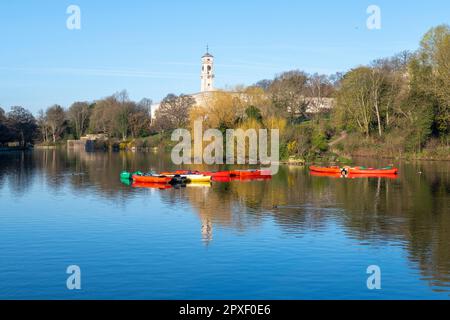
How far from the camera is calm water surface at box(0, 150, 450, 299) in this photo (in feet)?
59.8

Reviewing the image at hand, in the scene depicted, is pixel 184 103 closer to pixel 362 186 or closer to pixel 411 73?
pixel 411 73

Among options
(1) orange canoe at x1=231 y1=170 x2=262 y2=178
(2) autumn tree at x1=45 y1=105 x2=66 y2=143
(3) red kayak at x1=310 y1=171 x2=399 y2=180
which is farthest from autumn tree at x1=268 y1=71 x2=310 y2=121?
(2) autumn tree at x1=45 y1=105 x2=66 y2=143

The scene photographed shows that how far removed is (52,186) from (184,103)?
8903 cm

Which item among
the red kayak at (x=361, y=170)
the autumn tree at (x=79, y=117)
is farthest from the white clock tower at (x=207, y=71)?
the red kayak at (x=361, y=170)

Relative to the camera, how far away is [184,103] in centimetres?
13488

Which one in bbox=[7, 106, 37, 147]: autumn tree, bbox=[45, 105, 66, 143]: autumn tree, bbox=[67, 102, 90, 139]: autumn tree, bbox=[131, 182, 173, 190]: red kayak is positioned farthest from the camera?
bbox=[67, 102, 90, 139]: autumn tree

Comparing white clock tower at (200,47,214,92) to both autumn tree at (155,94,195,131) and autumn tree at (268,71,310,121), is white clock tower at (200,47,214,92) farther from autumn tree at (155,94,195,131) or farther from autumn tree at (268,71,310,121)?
autumn tree at (268,71,310,121)

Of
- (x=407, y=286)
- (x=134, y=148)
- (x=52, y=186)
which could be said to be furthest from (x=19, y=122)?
(x=407, y=286)

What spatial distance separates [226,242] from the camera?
2467 cm

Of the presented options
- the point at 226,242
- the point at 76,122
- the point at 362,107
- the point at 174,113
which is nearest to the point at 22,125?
the point at 76,122

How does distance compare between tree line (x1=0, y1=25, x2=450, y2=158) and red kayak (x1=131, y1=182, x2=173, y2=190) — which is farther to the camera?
tree line (x1=0, y1=25, x2=450, y2=158)

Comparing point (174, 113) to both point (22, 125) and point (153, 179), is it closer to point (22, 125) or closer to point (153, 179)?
point (22, 125)

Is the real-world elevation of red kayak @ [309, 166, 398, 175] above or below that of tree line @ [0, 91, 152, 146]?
below

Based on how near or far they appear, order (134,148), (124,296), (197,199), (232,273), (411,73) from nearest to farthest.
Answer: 1. (124,296)
2. (232,273)
3. (197,199)
4. (411,73)
5. (134,148)
